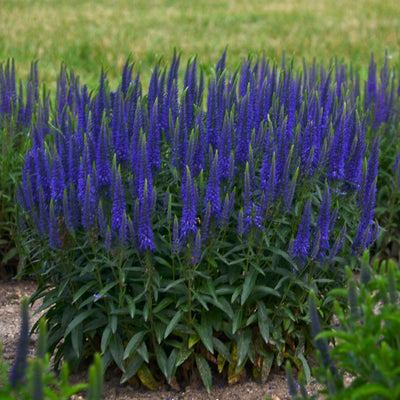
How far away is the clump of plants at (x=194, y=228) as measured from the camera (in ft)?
12.5

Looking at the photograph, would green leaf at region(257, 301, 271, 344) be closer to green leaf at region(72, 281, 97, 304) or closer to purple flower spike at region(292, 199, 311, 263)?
purple flower spike at region(292, 199, 311, 263)

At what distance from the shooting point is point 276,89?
4.82m

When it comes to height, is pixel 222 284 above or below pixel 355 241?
below

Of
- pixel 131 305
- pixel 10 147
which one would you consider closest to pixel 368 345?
pixel 131 305

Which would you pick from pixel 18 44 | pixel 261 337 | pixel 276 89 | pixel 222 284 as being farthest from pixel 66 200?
pixel 18 44

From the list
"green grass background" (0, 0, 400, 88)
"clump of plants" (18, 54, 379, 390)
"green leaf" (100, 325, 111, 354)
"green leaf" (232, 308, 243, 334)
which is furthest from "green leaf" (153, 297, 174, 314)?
"green grass background" (0, 0, 400, 88)

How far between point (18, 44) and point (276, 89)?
10.1 metres

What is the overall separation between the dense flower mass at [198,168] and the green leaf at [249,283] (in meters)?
0.26

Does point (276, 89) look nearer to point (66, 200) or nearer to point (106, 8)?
point (66, 200)

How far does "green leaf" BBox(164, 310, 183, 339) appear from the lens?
150 inches

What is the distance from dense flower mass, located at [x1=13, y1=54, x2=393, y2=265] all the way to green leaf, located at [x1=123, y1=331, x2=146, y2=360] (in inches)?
22.2

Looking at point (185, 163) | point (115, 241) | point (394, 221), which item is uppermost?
point (185, 163)

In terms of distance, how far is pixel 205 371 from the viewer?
4121mm

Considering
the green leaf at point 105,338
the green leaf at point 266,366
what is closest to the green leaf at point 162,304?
the green leaf at point 105,338
